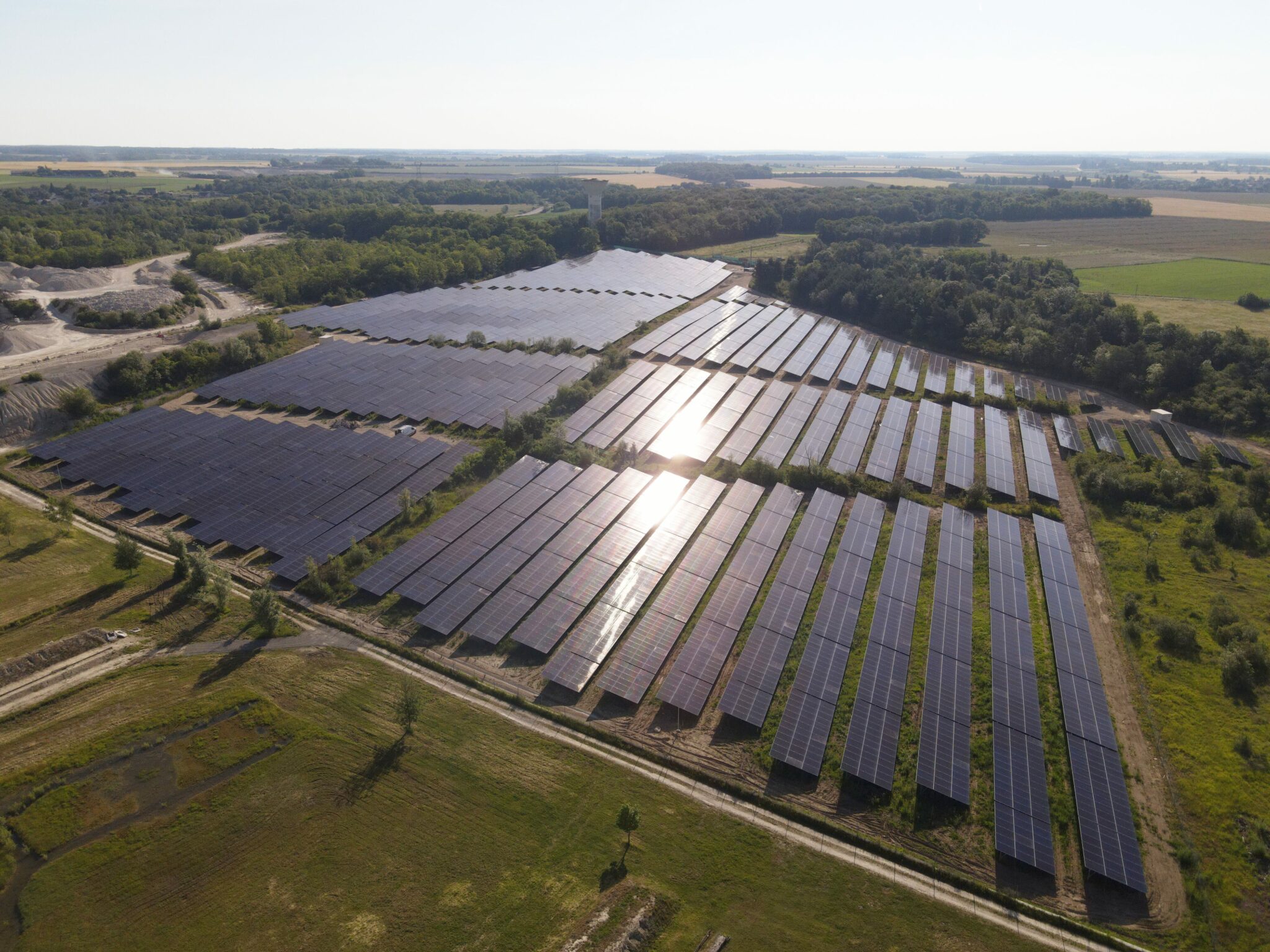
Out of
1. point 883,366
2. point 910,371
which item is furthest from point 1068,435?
point 883,366

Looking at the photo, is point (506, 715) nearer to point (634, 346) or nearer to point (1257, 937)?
point (1257, 937)

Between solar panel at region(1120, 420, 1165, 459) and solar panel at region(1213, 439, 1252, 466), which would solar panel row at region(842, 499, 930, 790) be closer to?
solar panel at region(1120, 420, 1165, 459)

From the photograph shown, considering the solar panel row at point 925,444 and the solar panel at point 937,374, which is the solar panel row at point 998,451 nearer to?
the solar panel row at point 925,444

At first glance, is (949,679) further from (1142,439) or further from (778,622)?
(1142,439)

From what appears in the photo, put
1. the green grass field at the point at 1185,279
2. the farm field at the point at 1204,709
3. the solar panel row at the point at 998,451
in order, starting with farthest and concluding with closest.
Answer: the green grass field at the point at 1185,279 → the solar panel row at the point at 998,451 → the farm field at the point at 1204,709

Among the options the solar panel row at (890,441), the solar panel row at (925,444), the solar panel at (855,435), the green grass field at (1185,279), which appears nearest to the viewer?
the solar panel row at (925,444)

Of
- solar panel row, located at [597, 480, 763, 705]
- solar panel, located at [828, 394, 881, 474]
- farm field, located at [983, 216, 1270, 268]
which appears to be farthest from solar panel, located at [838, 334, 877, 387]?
farm field, located at [983, 216, 1270, 268]

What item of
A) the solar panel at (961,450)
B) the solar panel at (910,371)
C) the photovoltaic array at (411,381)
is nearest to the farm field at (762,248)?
the solar panel at (910,371)
